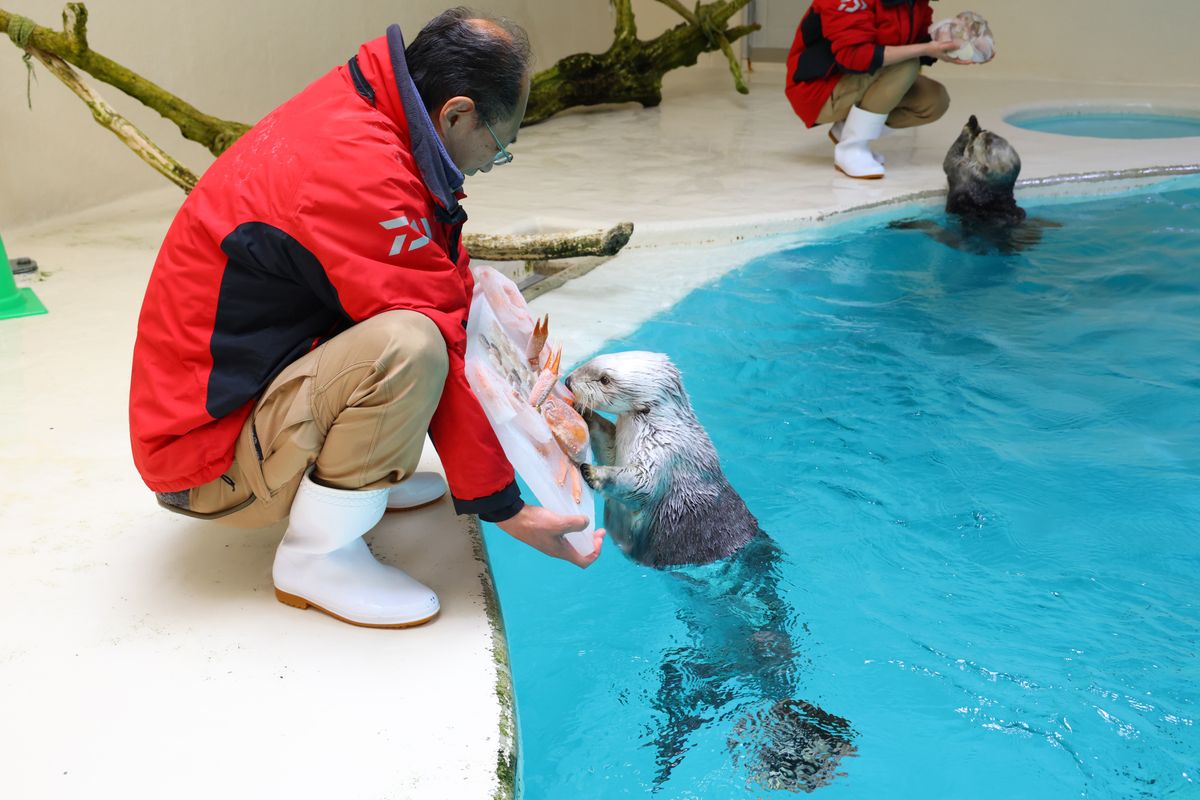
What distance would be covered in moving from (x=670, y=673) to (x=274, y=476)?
44.7 inches

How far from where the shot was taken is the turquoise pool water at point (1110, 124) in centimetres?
850

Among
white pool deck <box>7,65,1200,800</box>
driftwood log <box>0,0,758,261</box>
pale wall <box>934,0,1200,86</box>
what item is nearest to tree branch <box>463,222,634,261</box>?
driftwood log <box>0,0,758,261</box>

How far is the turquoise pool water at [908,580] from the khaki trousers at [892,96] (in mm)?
2051

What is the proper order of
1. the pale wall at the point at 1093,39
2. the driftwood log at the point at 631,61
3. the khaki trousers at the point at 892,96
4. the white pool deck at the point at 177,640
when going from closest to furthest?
the white pool deck at the point at 177,640, the khaki trousers at the point at 892,96, the driftwood log at the point at 631,61, the pale wall at the point at 1093,39

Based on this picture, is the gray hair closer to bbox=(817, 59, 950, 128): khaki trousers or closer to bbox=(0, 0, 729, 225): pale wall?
bbox=(0, 0, 729, 225): pale wall

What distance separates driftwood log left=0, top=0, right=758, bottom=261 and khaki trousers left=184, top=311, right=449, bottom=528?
245 centimetres

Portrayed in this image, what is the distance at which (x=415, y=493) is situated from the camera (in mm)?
2775

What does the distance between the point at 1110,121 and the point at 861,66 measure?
12.3 feet

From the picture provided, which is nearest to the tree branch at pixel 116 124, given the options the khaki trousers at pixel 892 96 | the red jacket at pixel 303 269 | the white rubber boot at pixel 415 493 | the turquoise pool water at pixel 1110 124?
the white rubber boot at pixel 415 493

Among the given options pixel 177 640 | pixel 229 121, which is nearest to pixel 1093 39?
pixel 229 121

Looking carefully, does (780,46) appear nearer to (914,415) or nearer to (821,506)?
(914,415)

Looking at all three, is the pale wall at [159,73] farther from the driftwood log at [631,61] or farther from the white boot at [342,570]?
the white boot at [342,570]

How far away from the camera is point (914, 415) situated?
162 inches

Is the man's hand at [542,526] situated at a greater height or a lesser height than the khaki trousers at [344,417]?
lesser
